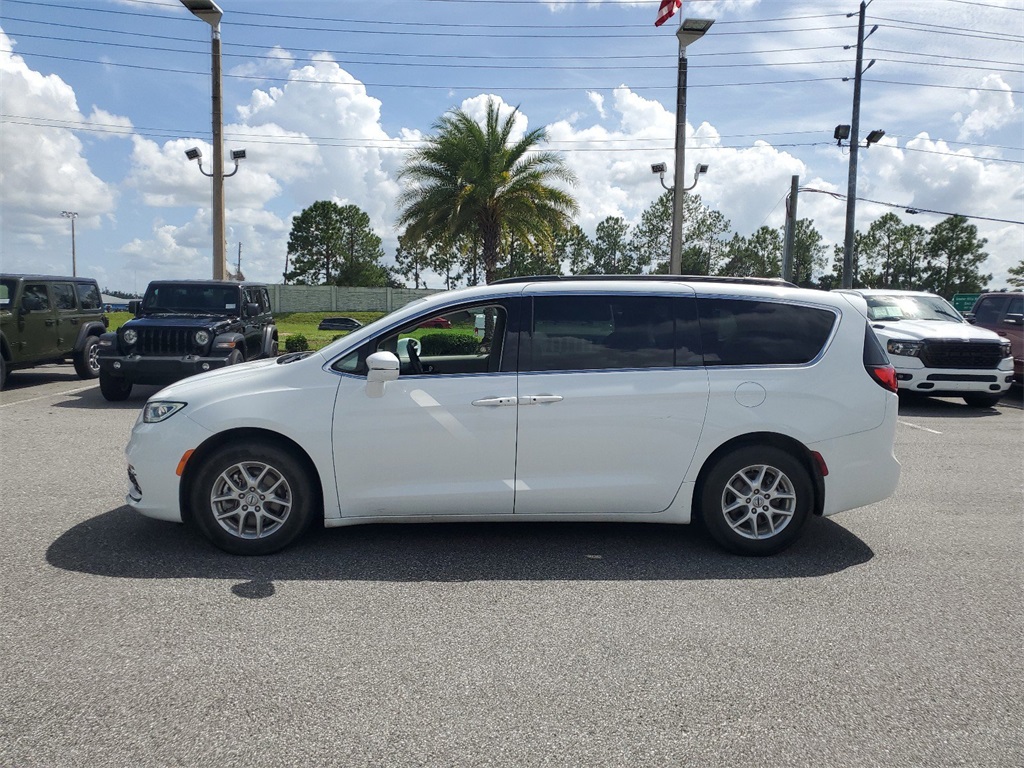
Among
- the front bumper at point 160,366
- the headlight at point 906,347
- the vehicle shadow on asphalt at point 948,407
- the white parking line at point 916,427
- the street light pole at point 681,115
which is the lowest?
the white parking line at point 916,427

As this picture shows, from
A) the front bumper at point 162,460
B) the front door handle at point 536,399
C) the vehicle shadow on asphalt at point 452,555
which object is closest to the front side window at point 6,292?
the vehicle shadow on asphalt at point 452,555

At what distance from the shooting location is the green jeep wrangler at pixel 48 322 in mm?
13203

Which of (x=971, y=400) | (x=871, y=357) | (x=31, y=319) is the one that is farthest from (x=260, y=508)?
(x=971, y=400)

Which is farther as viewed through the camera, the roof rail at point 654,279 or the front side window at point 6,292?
the front side window at point 6,292

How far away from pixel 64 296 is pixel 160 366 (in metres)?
4.19

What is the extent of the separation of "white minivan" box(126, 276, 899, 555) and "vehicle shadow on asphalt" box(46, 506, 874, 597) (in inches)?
8.5

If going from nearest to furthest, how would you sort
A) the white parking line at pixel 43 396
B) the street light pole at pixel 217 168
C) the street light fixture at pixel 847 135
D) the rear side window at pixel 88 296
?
the white parking line at pixel 43 396
the rear side window at pixel 88 296
the street light pole at pixel 217 168
the street light fixture at pixel 847 135

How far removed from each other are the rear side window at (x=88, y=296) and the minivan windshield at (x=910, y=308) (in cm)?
1394

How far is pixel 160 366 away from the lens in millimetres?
11711

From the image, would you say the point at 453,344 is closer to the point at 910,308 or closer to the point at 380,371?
the point at 380,371

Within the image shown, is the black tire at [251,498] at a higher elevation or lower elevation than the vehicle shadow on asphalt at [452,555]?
higher

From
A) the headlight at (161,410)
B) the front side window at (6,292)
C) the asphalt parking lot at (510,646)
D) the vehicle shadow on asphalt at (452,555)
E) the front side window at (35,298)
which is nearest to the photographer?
the asphalt parking lot at (510,646)

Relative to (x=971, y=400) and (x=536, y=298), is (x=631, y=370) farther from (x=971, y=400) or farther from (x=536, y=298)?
(x=971, y=400)

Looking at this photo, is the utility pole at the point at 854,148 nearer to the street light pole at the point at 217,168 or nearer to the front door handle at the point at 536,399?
the street light pole at the point at 217,168
